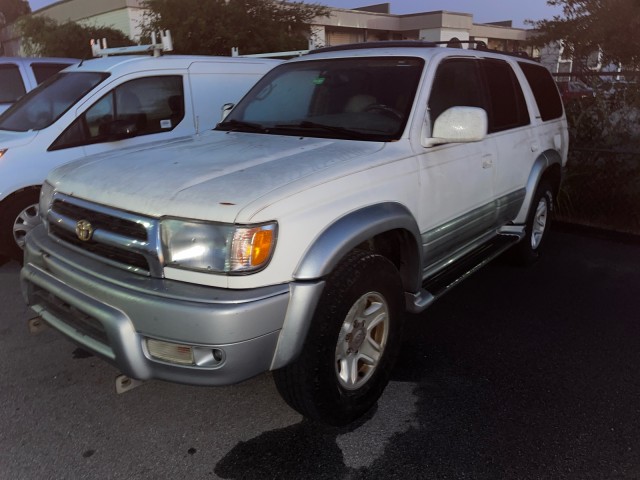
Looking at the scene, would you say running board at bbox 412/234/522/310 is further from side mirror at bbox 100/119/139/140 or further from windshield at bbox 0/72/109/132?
windshield at bbox 0/72/109/132

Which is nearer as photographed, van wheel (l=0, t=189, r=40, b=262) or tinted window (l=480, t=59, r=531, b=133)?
tinted window (l=480, t=59, r=531, b=133)

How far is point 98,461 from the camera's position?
2.41 m

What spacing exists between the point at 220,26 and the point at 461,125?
10.2 metres

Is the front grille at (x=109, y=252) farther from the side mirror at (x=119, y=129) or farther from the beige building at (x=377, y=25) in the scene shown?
the beige building at (x=377, y=25)

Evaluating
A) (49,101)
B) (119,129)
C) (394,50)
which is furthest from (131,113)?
(394,50)

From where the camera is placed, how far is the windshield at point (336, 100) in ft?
10.4

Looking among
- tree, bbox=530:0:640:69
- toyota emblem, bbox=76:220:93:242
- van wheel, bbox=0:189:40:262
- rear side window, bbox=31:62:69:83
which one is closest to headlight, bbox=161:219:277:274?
toyota emblem, bbox=76:220:93:242

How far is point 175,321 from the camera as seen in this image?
2.08 m

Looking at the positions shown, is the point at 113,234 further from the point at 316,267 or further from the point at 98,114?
the point at 98,114

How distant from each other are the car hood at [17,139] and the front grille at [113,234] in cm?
227

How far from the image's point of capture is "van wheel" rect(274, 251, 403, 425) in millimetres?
2342

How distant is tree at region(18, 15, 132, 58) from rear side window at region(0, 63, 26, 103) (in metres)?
10.2

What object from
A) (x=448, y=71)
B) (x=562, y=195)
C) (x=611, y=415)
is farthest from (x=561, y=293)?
(x=562, y=195)

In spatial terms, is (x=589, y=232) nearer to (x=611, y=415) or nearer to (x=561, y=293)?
(x=561, y=293)
